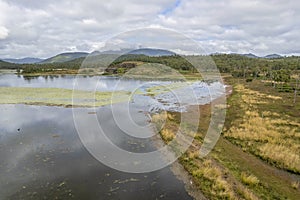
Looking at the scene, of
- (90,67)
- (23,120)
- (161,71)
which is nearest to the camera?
(23,120)

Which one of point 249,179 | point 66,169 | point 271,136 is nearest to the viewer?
point 249,179

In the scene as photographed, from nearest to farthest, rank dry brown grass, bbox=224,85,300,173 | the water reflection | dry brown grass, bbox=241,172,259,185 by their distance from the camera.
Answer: the water reflection
dry brown grass, bbox=241,172,259,185
dry brown grass, bbox=224,85,300,173

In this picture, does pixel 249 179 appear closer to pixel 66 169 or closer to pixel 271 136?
pixel 271 136

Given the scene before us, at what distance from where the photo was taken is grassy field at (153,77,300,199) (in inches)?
495

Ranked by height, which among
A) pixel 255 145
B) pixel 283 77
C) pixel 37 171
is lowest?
pixel 37 171

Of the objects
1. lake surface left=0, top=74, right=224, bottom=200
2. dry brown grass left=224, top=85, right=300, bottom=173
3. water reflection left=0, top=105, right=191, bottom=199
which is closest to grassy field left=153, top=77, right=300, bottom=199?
dry brown grass left=224, top=85, right=300, bottom=173

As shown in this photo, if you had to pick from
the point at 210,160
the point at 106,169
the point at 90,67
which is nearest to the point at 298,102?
the point at 210,160

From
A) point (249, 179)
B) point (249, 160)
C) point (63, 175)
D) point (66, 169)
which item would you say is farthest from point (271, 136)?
point (63, 175)

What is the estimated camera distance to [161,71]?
107688 millimetres

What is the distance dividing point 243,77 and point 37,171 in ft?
286

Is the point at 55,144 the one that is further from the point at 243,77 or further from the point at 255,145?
the point at 243,77

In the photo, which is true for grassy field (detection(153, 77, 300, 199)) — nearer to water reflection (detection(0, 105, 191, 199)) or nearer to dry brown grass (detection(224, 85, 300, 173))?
dry brown grass (detection(224, 85, 300, 173))

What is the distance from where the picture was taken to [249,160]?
1616 centimetres

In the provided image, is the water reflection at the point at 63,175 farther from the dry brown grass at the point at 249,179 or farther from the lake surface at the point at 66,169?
the dry brown grass at the point at 249,179
